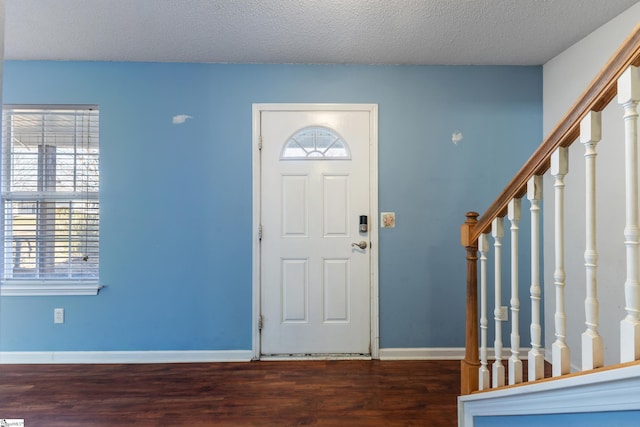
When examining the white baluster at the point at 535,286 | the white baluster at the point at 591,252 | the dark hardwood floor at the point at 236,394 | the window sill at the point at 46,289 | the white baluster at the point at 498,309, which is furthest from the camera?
the window sill at the point at 46,289

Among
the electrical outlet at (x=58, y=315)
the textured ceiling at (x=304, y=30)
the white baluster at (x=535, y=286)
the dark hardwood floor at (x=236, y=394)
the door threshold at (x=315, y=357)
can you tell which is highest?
the textured ceiling at (x=304, y=30)

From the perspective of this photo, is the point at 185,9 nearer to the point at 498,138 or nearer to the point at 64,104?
the point at 64,104

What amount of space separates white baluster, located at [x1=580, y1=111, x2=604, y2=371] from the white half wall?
134 centimetres

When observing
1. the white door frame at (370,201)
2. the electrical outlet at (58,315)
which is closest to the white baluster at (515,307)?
the white door frame at (370,201)

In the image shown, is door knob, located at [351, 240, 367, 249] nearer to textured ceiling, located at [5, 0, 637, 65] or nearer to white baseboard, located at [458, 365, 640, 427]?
white baseboard, located at [458, 365, 640, 427]

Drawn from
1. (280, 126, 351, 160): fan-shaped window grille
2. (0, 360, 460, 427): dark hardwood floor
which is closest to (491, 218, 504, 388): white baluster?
(0, 360, 460, 427): dark hardwood floor

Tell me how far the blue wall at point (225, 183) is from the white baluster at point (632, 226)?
1680 mm

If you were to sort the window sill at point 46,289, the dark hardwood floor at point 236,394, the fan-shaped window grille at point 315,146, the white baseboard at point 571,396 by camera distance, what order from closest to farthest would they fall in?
the white baseboard at point 571,396
the dark hardwood floor at point 236,394
the window sill at point 46,289
the fan-shaped window grille at point 315,146

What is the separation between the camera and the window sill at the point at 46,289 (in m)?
2.38

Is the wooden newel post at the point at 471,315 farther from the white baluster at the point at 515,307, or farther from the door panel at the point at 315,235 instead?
the door panel at the point at 315,235

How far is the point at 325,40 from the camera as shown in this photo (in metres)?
2.14

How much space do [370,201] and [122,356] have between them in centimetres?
229

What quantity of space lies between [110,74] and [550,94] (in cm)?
344

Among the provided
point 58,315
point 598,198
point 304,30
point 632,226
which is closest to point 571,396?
point 632,226
